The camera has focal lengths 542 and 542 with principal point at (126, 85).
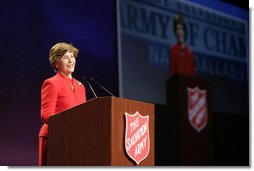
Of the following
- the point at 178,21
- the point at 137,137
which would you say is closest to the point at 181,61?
the point at 178,21

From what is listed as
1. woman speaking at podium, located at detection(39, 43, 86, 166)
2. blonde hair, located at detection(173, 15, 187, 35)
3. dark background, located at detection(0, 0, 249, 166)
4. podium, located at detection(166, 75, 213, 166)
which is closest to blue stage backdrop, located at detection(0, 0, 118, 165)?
dark background, located at detection(0, 0, 249, 166)

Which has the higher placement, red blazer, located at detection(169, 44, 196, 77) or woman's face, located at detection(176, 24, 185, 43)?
woman's face, located at detection(176, 24, 185, 43)

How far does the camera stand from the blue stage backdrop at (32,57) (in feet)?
12.8

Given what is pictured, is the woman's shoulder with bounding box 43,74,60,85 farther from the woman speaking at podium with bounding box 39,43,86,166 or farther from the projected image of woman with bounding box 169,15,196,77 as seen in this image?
the projected image of woman with bounding box 169,15,196,77

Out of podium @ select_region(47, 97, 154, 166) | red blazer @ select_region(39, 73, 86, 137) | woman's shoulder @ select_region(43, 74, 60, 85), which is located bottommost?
podium @ select_region(47, 97, 154, 166)

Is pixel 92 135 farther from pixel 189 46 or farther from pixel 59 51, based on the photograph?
pixel 189 46

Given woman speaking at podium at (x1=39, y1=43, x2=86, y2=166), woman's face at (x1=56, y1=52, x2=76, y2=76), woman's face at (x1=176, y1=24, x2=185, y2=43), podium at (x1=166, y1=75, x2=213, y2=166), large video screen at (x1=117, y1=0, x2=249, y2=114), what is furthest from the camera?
woman's face at (x1=176, y1=24, x2=185, y2=43)

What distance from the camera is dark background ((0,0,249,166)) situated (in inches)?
154

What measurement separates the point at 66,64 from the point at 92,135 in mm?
910

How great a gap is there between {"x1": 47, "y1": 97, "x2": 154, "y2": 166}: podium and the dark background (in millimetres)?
747

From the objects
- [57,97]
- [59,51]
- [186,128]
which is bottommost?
[186,128]

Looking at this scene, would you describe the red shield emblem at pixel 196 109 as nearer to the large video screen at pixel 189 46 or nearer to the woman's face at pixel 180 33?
the large video screen at pixel 189 46

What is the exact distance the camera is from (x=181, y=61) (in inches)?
191

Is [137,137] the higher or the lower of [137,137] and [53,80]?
the lower
